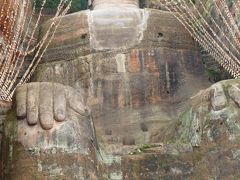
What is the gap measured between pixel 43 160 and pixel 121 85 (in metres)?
5.09

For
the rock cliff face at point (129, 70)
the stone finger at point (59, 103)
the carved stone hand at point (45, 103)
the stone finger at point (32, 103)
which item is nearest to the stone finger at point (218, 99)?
the carved stone hand at point (45, 103)

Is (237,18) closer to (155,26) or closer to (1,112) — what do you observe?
(155,26)

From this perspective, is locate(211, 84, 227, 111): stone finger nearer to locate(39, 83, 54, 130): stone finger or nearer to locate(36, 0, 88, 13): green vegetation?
locate(39, 83, 54, 130): stone finger

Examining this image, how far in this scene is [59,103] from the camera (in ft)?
→ 22.4

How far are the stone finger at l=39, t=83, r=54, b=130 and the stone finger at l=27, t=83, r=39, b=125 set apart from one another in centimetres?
5

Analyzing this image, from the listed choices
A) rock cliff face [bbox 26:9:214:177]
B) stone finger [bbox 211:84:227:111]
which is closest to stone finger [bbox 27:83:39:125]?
stone finger [bbox 211:84:227:111]

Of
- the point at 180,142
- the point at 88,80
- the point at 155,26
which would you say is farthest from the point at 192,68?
the point at 180,142

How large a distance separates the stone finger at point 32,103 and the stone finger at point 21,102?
0.16ft

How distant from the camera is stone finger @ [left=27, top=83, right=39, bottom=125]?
6617 mm

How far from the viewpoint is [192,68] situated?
1189cm

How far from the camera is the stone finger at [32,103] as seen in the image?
6617mm

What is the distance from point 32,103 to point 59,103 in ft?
1.02

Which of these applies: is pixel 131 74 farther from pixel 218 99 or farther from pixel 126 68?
pixel 218 99

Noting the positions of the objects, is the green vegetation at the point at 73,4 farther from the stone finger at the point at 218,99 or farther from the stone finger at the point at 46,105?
the stone finger at the point at 218,99
